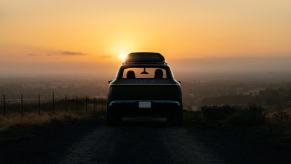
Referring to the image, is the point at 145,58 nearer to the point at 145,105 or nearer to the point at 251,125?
the point at 145,105

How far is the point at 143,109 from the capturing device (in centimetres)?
1589

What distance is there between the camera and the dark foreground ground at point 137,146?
9586 millimetres

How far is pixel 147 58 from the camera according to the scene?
18109 millimetres

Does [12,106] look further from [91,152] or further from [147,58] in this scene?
[91,152]

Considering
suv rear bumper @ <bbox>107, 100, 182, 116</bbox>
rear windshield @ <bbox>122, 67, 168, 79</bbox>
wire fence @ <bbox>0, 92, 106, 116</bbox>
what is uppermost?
rear windshield @ <bbox>122, 67, 168, 79</bbox>

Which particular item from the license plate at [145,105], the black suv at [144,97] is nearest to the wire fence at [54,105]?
the black suv at [144,97]

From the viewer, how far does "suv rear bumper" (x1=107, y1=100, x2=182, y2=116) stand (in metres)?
15.9

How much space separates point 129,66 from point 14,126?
14.0ft

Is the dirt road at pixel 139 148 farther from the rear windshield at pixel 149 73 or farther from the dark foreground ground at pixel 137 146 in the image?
the rear windshield at pixel 149 73

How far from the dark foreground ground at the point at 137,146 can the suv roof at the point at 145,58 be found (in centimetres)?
305

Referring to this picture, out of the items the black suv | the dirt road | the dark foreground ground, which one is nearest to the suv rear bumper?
the black suv

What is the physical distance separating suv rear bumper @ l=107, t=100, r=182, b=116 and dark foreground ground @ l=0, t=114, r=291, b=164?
1.91 ft

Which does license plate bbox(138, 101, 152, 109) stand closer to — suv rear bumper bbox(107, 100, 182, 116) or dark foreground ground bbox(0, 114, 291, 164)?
suv rear bumper bbox(107, 100, 182, 116)

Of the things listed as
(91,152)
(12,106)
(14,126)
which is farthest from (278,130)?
(12,106)
